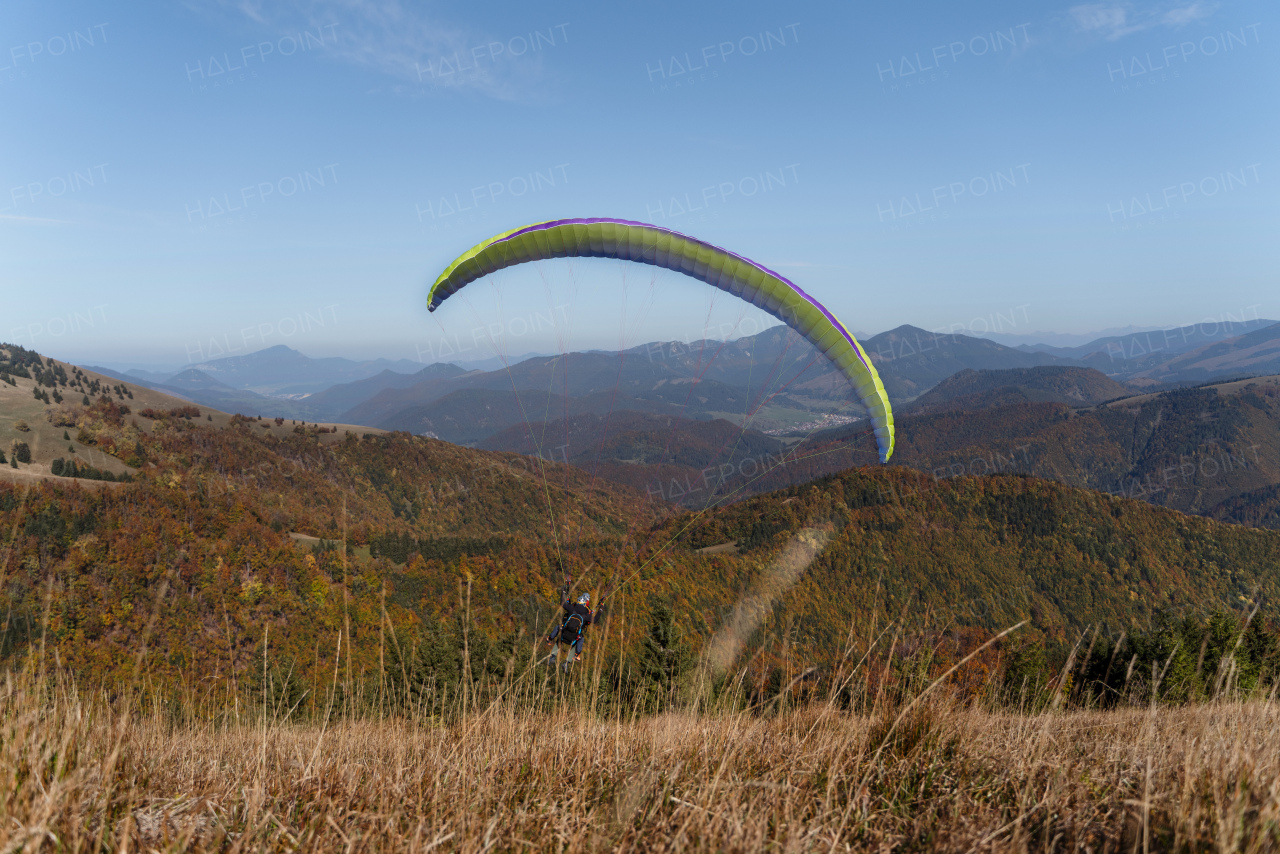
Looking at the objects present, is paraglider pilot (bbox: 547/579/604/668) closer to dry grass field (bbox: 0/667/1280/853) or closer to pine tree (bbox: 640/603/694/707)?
dry grass field (bbox: 0/667/1280/853)

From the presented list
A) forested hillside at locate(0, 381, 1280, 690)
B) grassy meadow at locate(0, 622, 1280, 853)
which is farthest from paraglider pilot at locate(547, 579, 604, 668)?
forested hillside at locate(0, 381, 1280, 690)

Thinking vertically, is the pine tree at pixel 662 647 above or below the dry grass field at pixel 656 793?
below

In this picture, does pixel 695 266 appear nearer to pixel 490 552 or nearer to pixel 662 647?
pixel 662 647

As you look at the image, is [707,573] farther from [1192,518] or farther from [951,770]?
[1192,518]

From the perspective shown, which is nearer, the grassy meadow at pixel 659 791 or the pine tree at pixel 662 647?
the grassy meadow at pixel 659 791

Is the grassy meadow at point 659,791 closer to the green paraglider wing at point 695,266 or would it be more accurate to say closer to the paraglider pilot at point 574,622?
the paraglider pilot at point 574,622

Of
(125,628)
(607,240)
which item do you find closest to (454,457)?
(125,628)

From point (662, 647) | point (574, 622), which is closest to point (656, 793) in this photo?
point (574, 622)

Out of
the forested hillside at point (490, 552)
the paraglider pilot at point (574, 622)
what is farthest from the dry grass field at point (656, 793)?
the forested hillside at point (490, 552)
